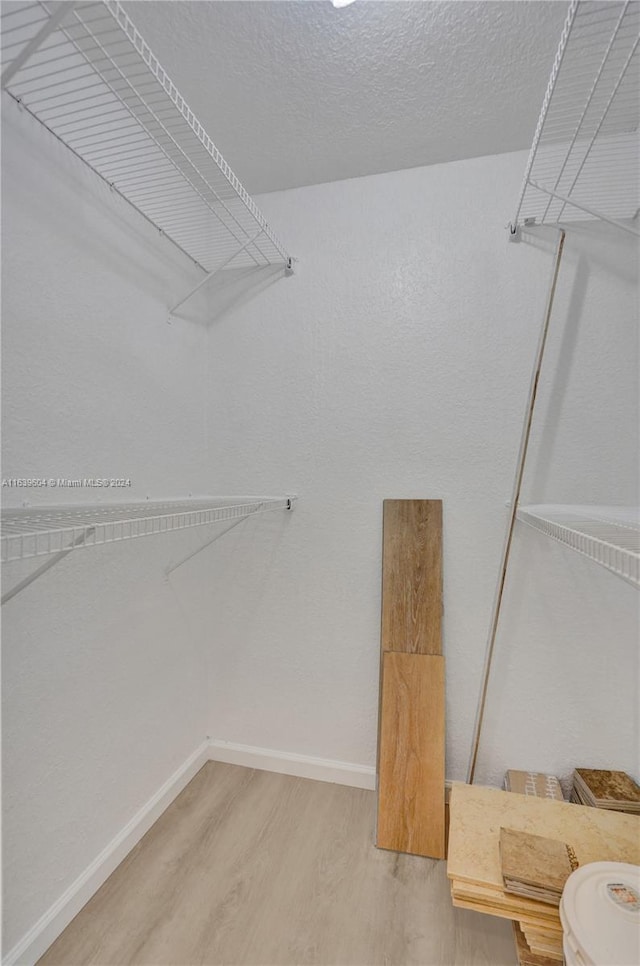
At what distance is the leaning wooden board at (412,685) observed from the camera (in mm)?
1609

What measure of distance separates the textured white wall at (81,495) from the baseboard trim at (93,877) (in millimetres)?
25

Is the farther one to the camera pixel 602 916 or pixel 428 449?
pixel 428 449

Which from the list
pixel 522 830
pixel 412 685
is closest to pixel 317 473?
pixel 412 685

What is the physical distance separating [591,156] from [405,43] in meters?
0.80

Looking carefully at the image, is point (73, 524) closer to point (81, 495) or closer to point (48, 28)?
point (81, 495)

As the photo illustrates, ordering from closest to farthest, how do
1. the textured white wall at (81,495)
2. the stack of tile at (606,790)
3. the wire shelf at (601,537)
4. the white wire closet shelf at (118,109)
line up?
1. the wire shelf at (601,537)
2. the white wire closet shelf at (118,109)
3. the textured white wall at (81,495)
4. the stack of tile at (606,790)

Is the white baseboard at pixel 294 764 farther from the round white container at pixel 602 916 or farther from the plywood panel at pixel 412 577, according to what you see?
the round white container at pixel 602 916

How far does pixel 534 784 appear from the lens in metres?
1.64

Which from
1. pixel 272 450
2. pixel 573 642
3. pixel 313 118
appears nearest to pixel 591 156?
pixel 313 118

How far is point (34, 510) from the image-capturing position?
1.14 meters

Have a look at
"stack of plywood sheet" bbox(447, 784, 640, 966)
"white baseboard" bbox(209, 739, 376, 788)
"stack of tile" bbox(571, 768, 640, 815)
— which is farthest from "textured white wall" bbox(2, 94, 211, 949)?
"stack of tile" bbox(571, 768, 640, 815)

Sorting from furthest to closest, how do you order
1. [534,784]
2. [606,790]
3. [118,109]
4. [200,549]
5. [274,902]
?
[200,549]
[534,784]
[606,790]
[274,902]
[118,109]

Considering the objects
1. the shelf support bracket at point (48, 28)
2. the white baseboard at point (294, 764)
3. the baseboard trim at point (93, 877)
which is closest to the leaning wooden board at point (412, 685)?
the white baseboard at point (294, 764)

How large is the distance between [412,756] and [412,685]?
0.78ft
